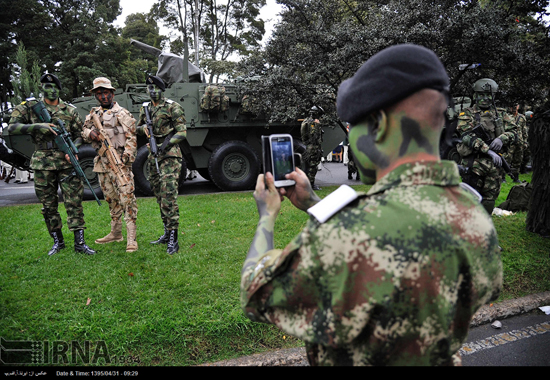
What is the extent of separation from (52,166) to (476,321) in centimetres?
503

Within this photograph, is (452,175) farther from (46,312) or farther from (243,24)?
(243,24)

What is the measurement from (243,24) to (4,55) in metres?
15.8

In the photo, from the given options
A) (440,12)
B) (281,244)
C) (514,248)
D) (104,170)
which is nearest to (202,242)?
(281,244)

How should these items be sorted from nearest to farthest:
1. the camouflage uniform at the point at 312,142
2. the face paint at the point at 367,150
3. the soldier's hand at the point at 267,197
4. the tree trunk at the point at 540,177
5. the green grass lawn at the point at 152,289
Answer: the face paint at the point at 367,150, the soldier's hand at the point at 267,197, the green grass lawn at the point at 152,289, the tree trunk at the point at 540,177, the camouflage uniform at the point at 312,142

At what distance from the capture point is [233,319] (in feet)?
10.1

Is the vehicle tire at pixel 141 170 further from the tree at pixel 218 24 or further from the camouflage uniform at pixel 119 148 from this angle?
Answer: the tree at pixel 218 24

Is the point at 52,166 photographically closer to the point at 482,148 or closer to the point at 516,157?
the point at 482,148

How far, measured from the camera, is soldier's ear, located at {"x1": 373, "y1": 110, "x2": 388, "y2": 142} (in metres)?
0.92

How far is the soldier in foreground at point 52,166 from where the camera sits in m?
4.68

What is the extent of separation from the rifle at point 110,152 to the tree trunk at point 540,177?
5874mm

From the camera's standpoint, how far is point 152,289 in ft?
12.1

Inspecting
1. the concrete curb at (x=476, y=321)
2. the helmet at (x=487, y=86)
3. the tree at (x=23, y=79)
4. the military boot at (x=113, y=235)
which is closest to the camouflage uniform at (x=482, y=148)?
the helmet at (x=487, y=86)

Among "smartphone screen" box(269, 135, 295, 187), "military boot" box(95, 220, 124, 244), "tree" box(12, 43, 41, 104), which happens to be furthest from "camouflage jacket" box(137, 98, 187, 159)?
"tree" box(12, 43, 41, 104)

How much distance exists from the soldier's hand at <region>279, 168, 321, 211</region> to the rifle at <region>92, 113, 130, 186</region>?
4.12 m
